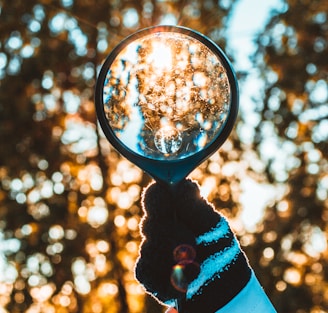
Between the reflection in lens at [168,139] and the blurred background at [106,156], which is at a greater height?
the reflection in lens at [168,139]

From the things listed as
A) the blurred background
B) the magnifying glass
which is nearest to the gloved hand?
the magnifying glass

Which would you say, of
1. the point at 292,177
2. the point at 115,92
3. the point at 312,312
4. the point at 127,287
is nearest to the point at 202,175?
the point at 292,177

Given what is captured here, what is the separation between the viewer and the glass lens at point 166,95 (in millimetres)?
1498

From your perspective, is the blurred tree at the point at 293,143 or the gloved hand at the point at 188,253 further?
the blurred tree at the point at 293,143

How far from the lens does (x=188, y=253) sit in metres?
1.32

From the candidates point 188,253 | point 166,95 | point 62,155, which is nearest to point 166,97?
point 166,95

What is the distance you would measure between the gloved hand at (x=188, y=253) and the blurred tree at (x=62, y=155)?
868 centimetres

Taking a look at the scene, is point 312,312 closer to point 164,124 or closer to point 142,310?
point 142,310

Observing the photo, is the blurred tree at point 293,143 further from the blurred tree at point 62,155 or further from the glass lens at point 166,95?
the glass lens at point 166,95

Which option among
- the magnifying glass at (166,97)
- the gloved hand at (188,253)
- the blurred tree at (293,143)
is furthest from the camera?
the blurred tree at (293,143)

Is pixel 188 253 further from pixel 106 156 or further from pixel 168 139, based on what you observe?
pixel 106 156

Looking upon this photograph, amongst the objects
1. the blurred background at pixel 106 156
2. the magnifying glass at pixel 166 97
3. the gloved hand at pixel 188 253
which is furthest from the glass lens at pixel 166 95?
the blurred background at pixel 106 156

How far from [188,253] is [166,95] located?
37 cm

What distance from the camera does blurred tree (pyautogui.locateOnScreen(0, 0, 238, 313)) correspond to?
10023 mm
